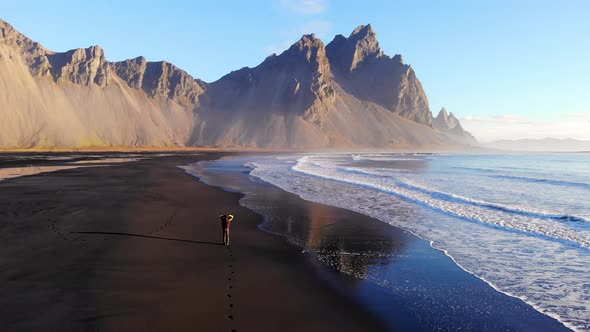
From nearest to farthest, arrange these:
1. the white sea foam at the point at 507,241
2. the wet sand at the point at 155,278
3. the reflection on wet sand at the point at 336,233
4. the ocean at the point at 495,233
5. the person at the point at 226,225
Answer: the wet sand at the point at 155,278
the white sea foam at the point at 507,241
the ocean at the point at 495,233
the reflection on wet sand at the point at 336,233
the person at the point at 226,225

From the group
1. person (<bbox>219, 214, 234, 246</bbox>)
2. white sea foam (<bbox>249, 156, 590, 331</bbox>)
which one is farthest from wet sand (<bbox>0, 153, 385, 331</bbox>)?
white sea foam (<bbox>249, 156, 590, 331</bbox>)

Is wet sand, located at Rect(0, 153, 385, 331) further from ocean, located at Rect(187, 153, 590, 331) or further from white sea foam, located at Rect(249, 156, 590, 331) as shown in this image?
white sea foam, located at Rect(249, 156, 590, 331)

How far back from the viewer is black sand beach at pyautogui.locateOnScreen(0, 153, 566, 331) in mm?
7555

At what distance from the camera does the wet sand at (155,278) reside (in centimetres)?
747

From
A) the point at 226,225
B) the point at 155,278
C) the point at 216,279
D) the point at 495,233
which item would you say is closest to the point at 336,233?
the point at 226,225

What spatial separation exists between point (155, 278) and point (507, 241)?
12.2 m

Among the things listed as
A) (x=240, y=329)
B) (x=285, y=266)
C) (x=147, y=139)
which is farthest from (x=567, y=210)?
(x=147, y=139)

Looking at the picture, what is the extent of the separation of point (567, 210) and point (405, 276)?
1634 cm

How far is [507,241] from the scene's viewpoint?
14.8m

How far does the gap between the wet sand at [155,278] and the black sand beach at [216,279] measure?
0.03 meters

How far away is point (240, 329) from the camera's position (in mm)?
7109

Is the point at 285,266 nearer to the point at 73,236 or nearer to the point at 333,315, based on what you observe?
the point at 333,315

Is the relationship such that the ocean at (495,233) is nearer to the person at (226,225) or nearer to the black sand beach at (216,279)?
the black sand beach at (216,279)

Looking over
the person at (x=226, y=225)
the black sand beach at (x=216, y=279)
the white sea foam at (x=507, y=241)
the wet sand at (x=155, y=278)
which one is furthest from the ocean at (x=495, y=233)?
the person at (x=226, y=225)
